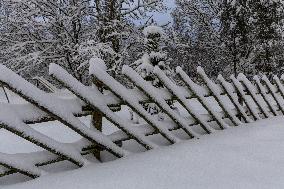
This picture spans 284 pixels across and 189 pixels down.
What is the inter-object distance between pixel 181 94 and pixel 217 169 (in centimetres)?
157

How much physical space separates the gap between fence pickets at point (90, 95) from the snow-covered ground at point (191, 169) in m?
0.27

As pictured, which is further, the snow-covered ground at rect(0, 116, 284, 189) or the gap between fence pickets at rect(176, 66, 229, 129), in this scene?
the gap between fence pickets at rect(176, 66, 229, 129)

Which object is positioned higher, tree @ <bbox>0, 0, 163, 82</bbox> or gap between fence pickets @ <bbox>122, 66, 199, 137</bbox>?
tree @ <bbox>0, 0, 163, 82</bbox>

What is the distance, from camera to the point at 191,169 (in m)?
3.81

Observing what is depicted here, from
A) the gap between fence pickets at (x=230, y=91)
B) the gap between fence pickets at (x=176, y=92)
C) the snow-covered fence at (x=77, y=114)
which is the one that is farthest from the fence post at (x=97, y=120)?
the gap between fence pickets at (x=230, y=91)

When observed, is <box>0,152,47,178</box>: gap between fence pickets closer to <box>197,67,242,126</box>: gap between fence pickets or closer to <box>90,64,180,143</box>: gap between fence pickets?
<box>90,64,180,143</box>: gap between fence pickets

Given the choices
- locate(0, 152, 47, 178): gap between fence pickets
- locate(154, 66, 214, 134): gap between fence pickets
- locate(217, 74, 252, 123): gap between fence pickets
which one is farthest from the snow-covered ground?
locate(217, 74, 252, 123): gap between fence pickets

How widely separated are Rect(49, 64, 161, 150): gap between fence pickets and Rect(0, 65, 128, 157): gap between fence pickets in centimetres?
18

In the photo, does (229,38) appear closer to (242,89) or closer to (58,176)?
(242,89)

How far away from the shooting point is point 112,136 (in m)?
4.33

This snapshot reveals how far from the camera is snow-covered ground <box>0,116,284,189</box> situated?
342cm

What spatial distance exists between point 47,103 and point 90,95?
47cm

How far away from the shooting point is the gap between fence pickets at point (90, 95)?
3783 mm

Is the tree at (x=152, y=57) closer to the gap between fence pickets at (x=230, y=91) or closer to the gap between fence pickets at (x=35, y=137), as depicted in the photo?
the gap between fence pickets at (x=230, y=91)
